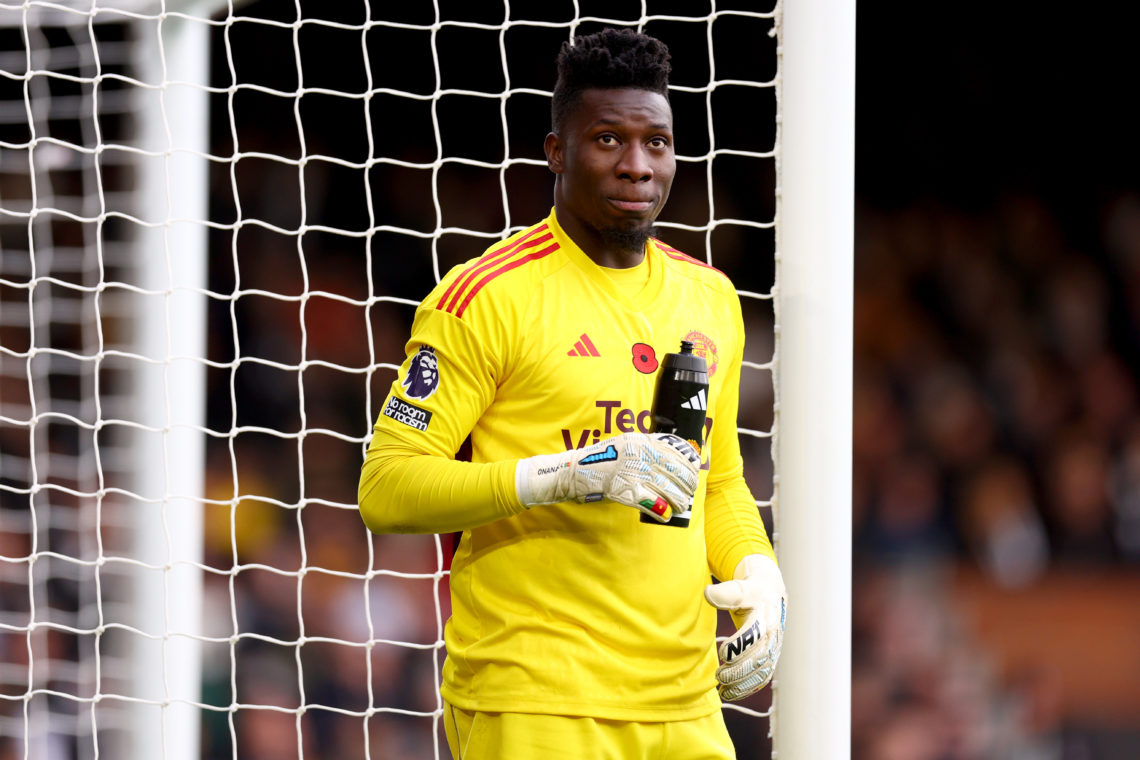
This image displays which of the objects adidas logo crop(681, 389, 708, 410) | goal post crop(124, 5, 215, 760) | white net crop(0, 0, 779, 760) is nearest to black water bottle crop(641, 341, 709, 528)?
adidas logo crop(681, 389, 708, 410)

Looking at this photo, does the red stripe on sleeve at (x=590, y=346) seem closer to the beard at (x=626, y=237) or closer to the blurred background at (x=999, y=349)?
the beard at (x=626, y=237)

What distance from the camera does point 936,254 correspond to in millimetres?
5711

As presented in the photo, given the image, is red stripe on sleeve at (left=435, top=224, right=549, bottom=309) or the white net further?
the white net

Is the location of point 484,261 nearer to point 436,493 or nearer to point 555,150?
point 555,150

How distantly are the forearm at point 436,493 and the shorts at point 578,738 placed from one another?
253 millimetres

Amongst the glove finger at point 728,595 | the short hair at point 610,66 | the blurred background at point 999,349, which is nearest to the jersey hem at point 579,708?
the glove finger at point 728,595

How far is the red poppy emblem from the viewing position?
157cm

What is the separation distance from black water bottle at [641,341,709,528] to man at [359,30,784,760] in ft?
0.14

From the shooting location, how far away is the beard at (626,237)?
158cm

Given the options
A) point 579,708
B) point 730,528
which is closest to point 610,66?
point 730,528

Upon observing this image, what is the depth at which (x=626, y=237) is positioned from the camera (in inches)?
62.7

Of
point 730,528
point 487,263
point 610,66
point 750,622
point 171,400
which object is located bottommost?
point 750,622

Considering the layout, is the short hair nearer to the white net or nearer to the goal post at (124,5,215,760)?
the goal post at (124,5,215,760)

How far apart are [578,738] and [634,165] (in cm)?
70
